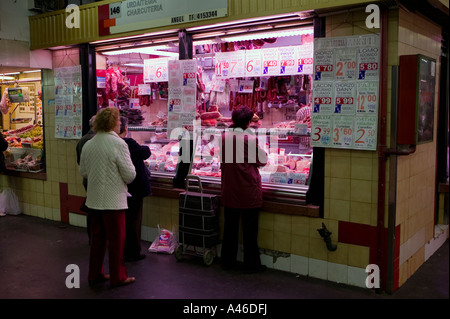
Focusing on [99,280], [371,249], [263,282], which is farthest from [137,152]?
[371,249]

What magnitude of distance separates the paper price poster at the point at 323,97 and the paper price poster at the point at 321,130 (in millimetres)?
79

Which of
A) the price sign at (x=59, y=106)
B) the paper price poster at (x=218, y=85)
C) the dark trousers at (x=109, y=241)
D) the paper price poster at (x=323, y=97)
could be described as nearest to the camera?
the dark trousers at (x=109, y=241)

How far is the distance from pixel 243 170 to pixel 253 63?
1896 millimetres

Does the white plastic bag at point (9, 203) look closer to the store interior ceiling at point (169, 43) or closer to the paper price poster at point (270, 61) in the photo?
the store interior ceiling at point (169, 43)

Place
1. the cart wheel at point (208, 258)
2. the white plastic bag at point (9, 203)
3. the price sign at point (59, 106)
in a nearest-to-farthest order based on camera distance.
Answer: the cart wheel at point (208, 258) → the price sign at point (59, 106) → the white plastic bag at point (9, 203)

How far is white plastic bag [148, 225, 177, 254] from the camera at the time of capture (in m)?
6.50

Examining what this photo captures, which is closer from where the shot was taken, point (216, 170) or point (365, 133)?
point (365, 133)

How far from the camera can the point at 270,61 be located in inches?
259

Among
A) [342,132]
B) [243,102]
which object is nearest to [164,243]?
[243,102]

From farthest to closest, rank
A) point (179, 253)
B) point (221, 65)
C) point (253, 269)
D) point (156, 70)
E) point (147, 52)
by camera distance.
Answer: point (147, 52) → point (156, 70) → point (221, 65) → point (179, 253) → point (253, 269)

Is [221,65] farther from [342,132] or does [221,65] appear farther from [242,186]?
[342,132]

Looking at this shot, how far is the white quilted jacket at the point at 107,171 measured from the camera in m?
5.04

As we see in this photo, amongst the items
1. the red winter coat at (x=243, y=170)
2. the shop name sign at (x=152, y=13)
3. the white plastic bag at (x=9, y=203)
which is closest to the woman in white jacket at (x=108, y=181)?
the red winter coat at (x=243, y=170)

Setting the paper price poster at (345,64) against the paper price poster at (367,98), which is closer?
the paper price poster at (367,98)
